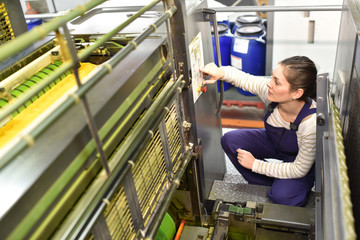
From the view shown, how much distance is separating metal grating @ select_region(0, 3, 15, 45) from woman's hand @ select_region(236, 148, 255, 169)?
60.0 inches

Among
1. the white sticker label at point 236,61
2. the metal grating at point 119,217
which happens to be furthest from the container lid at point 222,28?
the metal grating at point 119,217

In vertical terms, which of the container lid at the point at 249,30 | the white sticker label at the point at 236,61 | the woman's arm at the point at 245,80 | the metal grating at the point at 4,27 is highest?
the metal grating at the point at 4,27

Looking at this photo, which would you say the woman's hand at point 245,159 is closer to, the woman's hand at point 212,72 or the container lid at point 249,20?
the woman's hand at point 212,72

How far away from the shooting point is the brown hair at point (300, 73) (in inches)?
76.4

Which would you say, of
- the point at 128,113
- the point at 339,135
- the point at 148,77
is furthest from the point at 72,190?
the point at 339,135

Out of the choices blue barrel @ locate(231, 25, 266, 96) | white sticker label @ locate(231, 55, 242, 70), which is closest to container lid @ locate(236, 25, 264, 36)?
blue barrel @ locate(231, 25, 266, 96)

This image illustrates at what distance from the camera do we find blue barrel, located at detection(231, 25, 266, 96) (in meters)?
3.88

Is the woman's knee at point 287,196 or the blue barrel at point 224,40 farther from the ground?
the blue barrel at point 224,40

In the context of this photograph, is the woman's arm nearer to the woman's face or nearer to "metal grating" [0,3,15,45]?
the woman's face

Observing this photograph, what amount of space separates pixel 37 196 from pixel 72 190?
0.12 m

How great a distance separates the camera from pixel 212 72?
2045 mm

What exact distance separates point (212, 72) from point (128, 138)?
3.15 feet

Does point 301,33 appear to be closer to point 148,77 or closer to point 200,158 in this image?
point 200,158

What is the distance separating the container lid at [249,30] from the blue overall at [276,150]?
65.2 inches
